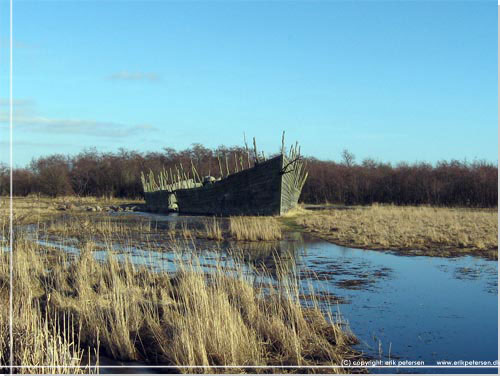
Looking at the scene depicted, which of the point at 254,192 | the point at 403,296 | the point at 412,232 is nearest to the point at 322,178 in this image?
the point at 254,192

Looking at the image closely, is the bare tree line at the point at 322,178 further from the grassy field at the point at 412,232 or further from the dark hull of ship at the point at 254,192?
the grassy field at the point at 412,232

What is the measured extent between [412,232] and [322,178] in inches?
943

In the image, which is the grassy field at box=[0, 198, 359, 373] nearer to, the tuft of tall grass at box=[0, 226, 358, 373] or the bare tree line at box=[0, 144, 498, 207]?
the tuft of tall grass at box=[0, 226, 358, 373]

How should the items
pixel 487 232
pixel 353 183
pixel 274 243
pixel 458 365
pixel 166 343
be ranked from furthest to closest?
pixel 353 183 → pixel 487 232 → pixel 274 243 → pixel 166 343 → pixel 458 365

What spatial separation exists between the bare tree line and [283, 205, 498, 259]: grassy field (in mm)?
7523

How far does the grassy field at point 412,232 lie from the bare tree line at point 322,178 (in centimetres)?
752

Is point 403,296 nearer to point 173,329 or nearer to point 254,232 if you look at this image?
point 173,329

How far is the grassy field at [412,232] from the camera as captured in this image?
16.2 meters

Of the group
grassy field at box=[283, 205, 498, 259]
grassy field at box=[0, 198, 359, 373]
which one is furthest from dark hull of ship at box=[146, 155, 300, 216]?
grassy field at box=[0, 198, 359, 373]

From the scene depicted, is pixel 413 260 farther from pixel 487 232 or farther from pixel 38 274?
pixel 38 274

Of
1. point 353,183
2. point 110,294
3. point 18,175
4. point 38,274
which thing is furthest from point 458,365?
point 18,175

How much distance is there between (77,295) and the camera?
27.6 ft

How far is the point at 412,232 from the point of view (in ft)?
64.0

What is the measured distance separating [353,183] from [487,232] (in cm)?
2201
